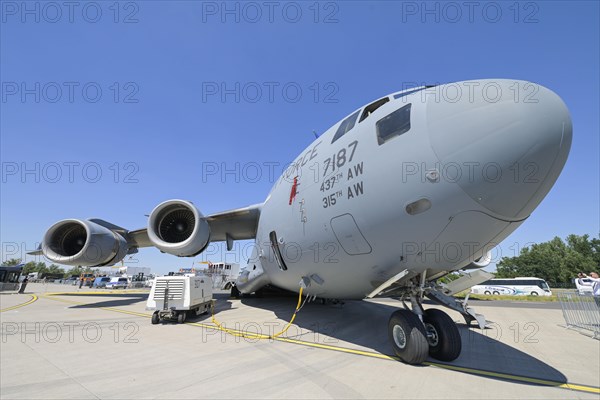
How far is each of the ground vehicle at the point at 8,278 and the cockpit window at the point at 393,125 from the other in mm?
31698

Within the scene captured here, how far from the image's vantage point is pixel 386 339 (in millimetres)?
5883

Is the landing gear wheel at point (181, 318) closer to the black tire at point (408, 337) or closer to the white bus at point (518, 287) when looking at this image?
the black tire at point (408, 337)

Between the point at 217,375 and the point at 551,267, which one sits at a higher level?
the point at 217,375

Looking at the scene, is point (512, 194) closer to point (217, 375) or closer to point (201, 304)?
point (217, 375)

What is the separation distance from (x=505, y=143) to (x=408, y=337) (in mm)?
2725

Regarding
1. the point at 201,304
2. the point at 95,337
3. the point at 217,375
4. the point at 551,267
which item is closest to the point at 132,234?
the point at 201,304

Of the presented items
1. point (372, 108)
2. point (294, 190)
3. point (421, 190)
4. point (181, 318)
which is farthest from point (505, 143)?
point (181, 318)

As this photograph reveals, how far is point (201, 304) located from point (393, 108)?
27.2 feet

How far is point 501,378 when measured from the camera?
12.5ft

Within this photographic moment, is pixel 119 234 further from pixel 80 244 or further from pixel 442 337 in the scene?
pixel 442 337

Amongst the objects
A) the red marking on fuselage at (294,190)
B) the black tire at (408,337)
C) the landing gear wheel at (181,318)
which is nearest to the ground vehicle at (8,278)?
the landing gear wheel at (181,318)

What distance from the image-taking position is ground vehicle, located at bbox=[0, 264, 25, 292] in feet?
77.9

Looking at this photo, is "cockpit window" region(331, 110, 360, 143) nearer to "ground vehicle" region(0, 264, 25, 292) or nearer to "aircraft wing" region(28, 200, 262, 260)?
"aircraft wing" region(28, 200, 262, 260)

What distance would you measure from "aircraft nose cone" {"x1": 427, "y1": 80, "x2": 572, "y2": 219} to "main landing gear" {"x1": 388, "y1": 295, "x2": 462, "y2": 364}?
189 centimetres
